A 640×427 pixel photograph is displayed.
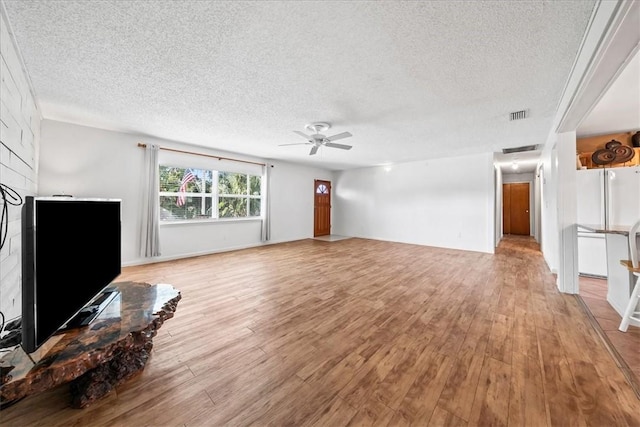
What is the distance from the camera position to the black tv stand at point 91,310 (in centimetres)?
142

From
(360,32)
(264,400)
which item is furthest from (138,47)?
(264,400)

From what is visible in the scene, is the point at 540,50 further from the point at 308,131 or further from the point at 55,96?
the point at 55,96

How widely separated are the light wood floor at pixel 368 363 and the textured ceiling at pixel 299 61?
243 centimetres

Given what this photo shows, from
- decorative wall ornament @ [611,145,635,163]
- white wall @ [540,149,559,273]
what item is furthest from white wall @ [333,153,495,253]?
decorative wall ornament @ [611,145,635,163]

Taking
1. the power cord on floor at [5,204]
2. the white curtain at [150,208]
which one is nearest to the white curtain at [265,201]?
the white curtain at [150,208]

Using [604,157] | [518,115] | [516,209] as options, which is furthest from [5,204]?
[516,209]

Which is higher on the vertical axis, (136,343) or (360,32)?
(360,32)

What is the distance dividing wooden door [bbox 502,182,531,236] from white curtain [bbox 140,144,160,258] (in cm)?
1099

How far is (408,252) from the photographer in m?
5.79

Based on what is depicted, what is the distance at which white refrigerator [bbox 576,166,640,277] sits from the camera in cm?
340

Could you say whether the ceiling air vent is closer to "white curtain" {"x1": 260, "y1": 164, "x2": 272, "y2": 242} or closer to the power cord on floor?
"white curtain" {"x1": 260, "y1": 164, "x2": 272, "y2": 242}

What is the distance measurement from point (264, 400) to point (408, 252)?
5.07m

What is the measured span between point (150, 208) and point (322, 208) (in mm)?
5389

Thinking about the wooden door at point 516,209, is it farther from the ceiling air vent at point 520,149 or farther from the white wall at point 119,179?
the white wall at point 119,179
